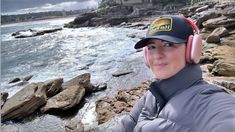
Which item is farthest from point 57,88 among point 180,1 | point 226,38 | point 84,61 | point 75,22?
point 180,1

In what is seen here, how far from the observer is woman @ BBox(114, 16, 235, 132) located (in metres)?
1.90

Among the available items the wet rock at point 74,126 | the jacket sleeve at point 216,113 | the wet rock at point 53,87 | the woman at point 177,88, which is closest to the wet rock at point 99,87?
the wet rock at point 53,87

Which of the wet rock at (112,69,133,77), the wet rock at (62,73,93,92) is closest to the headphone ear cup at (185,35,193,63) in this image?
the wet rock at (62,73,93,92)

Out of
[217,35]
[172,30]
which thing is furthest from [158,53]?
[217,35]

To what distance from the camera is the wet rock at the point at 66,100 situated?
42.9 ft

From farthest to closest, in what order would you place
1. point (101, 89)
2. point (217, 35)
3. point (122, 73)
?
point (217, 35) → point (122, 73) → point (101, 89)

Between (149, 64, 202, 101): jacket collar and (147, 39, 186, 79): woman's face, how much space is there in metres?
0.04

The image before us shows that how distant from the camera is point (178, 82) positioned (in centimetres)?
221

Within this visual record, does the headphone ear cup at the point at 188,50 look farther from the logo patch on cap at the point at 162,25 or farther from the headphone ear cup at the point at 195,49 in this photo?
the logo patch on cap at the point at 162,25

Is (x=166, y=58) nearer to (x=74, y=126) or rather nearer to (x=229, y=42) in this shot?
(x=74, y=126)

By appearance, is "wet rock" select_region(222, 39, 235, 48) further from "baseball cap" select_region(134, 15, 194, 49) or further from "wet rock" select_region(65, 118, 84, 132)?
"baseball cap" select_region(134, 15, 194, 49)

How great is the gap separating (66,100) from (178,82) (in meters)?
11.7

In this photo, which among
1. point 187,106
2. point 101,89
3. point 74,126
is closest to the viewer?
point 187,106

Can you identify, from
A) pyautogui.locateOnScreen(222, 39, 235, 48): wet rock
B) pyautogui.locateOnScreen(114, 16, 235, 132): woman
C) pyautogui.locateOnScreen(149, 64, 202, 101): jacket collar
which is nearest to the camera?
pyautogui.locateOnScreen(114, 16, 235, 132): woman
